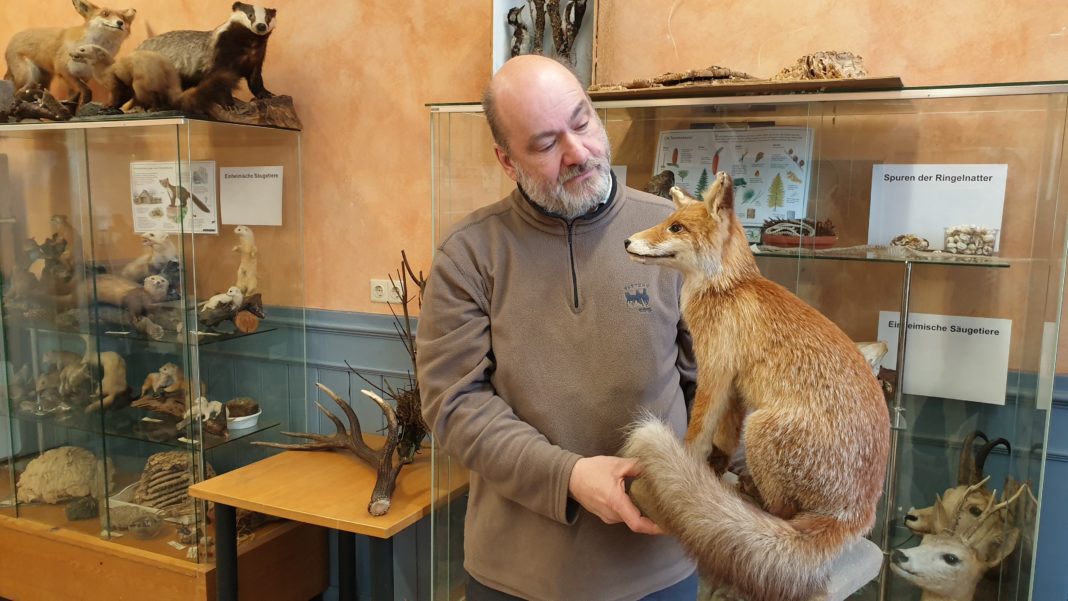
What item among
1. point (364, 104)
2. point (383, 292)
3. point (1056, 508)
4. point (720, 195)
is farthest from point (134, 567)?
point (1056, 508)

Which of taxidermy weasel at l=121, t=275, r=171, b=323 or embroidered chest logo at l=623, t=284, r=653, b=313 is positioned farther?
taxidermy weasel at l=121, t=275, r=171, b=323

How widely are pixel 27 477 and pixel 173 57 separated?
5.60 feet

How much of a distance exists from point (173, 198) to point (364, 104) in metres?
0.73

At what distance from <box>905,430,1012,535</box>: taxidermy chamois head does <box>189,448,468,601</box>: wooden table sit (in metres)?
1.15

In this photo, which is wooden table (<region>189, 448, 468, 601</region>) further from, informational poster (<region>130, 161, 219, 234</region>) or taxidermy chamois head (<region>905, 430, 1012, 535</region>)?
taxidermy chamois head (<region>905, 430, 1012, 535</region>)

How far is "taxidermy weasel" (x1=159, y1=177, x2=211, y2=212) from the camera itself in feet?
7.94

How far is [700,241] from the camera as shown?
1.01 metres

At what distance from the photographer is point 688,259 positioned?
3.36 feet

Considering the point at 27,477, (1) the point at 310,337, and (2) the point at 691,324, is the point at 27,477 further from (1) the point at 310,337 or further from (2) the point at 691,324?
(2) the point at 691,324

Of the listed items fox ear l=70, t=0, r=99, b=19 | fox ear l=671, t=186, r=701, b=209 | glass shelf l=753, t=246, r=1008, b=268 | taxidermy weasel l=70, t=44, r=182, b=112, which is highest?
fox ear l=70, t=0, r=99, b=19

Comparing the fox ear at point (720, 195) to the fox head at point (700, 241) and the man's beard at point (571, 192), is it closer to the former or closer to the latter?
the fox head at point (700, 241)

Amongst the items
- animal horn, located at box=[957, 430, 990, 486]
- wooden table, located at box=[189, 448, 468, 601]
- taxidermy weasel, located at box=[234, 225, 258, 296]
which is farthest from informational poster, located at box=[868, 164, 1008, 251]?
taxidermy weasel, located at box=[234, 225, 258, 296]

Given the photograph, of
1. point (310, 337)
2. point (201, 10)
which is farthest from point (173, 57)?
point (310, 337)

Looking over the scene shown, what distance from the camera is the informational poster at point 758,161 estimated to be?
1.71 m
